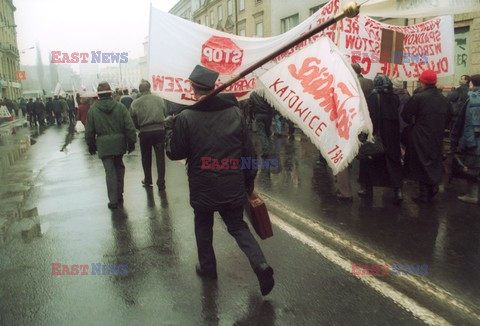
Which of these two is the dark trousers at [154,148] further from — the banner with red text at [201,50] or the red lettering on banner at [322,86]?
the red lettering on banner at [322,86]

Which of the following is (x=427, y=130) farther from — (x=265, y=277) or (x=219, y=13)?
(x=219, y=13)

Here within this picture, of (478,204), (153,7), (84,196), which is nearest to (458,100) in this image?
(478,204)

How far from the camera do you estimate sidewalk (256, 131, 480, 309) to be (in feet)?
12.8

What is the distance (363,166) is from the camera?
20.6ft

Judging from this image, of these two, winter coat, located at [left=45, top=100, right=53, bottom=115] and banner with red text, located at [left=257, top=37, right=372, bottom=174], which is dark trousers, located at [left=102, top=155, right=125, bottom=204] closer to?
banner with red text, located at [left=257, top=37, right=372, bottom=174]

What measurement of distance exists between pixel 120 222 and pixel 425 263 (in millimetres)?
3860

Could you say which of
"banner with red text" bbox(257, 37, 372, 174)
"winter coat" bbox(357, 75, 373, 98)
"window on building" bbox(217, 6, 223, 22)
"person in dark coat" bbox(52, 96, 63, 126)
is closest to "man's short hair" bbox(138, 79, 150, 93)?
"banner with red text" bbox(257, 37, 372, 174)

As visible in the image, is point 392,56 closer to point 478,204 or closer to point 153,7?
point 478,204

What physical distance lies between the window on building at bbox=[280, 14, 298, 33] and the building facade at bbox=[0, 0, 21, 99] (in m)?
41.2

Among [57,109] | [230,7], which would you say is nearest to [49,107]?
[57,109]

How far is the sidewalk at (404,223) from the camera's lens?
389cm

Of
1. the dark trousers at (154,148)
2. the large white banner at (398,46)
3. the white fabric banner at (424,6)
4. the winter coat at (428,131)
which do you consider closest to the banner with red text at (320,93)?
the white fabric banner at (424,6)

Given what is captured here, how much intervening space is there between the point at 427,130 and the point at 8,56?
68209 millimetres

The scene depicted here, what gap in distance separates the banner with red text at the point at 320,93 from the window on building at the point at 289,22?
878 inches
